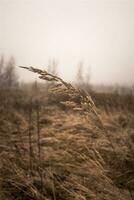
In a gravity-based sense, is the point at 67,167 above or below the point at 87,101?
below

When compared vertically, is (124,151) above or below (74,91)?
below

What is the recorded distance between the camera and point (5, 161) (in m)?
1.75

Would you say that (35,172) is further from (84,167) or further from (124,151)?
(124,151)

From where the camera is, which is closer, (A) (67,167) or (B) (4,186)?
(B) (4,186)

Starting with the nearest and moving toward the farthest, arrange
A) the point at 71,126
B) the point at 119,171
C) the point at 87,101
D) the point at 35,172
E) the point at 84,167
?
Result: 1. the point at 87,101
2. the point at 35,172
3. the point at 84,167
4. the point at 119,171
5. the point at 71,126

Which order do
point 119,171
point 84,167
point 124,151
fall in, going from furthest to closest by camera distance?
point 124,151 < point 119,171 < point 84,167

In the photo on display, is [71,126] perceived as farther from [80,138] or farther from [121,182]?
[121,182]

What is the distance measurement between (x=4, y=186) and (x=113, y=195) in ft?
1.89

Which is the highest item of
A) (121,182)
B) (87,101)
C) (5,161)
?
(87,101)

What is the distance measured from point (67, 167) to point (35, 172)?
0.93ft

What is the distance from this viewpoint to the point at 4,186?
61.7 inches

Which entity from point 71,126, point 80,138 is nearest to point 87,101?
point 80,138

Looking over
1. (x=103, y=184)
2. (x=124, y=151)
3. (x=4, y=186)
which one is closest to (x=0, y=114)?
(x=124, y=151)

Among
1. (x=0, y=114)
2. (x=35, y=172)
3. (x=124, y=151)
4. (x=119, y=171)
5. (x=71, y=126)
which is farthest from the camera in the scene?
(x=0, y=114)
